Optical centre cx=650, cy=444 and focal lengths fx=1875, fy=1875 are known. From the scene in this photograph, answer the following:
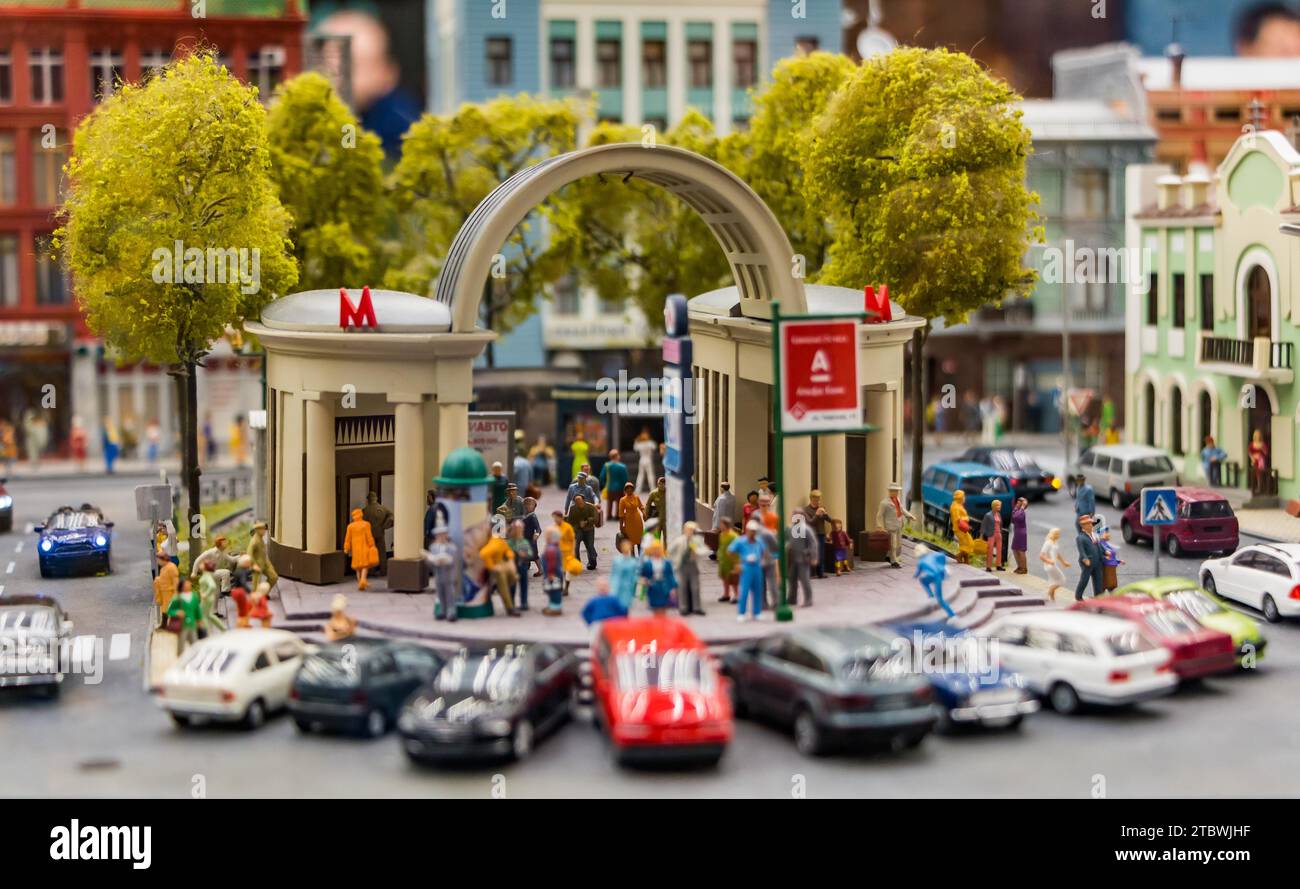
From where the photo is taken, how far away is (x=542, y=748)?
25766mm

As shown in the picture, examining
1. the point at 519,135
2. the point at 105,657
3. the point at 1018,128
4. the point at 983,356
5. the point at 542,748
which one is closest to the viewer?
the point at 542,748

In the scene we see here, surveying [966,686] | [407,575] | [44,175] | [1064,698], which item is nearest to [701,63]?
[44,175]

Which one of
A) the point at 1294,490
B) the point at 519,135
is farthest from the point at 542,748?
the point at 519,135

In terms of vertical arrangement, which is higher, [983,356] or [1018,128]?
[1018,128]

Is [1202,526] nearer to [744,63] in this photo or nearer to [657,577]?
[657,577]

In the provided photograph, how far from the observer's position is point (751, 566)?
101ft

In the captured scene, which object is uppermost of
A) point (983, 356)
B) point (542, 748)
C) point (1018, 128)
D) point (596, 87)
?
point (596, 87)

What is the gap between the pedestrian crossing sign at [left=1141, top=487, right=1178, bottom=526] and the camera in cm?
3353

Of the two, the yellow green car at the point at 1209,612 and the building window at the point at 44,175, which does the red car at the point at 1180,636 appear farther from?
the building window at the point at 44,175

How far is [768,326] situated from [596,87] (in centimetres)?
3558

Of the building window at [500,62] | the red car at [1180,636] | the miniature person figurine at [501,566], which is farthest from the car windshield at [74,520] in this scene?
the building window at [500,62]

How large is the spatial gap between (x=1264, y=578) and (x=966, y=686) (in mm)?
10924

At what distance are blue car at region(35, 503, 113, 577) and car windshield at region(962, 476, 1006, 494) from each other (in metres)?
20.0

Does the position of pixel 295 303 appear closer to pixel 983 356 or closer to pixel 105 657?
pixel 105 657
